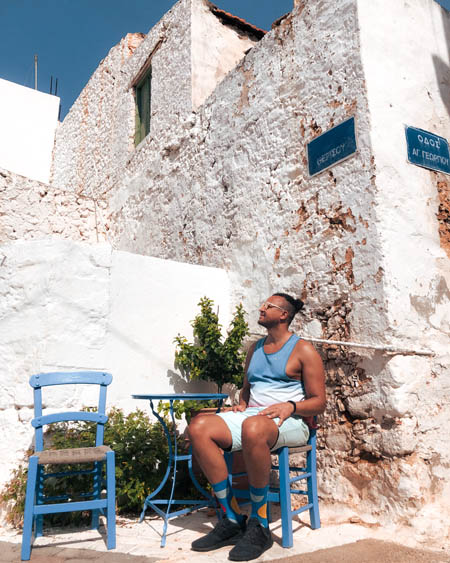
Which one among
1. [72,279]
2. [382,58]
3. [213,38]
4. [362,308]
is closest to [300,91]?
[382,58]

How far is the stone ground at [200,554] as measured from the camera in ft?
8.42

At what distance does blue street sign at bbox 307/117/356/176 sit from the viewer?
3.79 meters

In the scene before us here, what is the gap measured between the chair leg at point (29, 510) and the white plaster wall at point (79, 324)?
34.8 inches

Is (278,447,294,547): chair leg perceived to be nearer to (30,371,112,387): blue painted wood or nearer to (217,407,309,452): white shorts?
(217,407,309,452): white shorts

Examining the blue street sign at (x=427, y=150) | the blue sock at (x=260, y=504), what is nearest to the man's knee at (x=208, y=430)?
the blue sock at (x=260, y=504)

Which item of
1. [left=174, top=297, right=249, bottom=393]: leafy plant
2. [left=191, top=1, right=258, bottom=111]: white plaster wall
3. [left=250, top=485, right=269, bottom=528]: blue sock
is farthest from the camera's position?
[left=191, top=1, right=258, bottom=111]: white plaster wall

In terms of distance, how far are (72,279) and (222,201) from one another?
1.97 metres

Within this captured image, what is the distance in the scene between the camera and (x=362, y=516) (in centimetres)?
317

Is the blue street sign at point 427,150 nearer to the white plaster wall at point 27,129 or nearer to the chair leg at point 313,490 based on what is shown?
the chair leg at point 313,490

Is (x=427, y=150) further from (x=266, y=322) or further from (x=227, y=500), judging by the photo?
(x=227, y=500)

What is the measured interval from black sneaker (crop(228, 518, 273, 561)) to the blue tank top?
692 millimetres

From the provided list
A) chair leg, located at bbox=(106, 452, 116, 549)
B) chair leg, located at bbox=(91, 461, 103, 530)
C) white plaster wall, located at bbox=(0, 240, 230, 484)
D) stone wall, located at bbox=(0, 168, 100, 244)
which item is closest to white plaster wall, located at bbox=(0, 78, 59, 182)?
stone wall, located at bbox=(0, 168, 100, 244)

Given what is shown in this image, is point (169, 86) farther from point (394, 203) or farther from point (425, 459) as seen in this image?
point (425, 459)

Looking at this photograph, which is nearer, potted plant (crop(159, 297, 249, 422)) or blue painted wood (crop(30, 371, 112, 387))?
blue painted wood (crop(30, 371, 112, 387))
